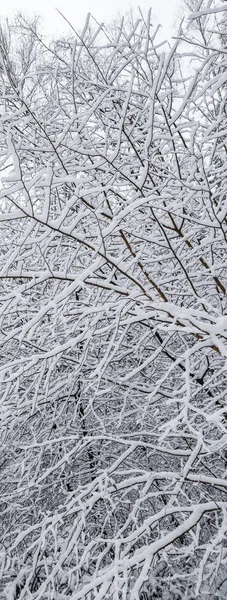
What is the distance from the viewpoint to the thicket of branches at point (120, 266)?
2254 mm

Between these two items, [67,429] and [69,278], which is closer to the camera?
[69,278]

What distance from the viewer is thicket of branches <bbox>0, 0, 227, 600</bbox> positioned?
225 centimetres

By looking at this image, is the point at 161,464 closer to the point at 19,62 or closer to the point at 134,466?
the point at 134,466

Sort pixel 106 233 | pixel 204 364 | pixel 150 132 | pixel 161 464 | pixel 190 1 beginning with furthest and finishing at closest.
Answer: pixel 161 464
pixel 190 1
pixel 204 364
pixel 106 233
pixel 150 132

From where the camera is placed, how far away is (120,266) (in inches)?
101

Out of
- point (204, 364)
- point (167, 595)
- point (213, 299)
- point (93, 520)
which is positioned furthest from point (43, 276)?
point (167, 595)

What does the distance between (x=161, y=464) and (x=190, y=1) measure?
15.0ft

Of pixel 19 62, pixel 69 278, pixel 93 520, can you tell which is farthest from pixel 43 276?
pixel 93 520

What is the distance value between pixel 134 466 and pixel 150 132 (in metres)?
3.65

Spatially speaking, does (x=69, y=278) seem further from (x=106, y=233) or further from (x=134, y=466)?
(x=134, y=466)

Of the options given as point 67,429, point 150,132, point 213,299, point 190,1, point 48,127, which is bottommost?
point 67,429

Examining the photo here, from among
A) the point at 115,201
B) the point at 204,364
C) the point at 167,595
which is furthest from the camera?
the point at 167,595

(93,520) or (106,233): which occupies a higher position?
(106,233)

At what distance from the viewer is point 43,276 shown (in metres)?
2.40
